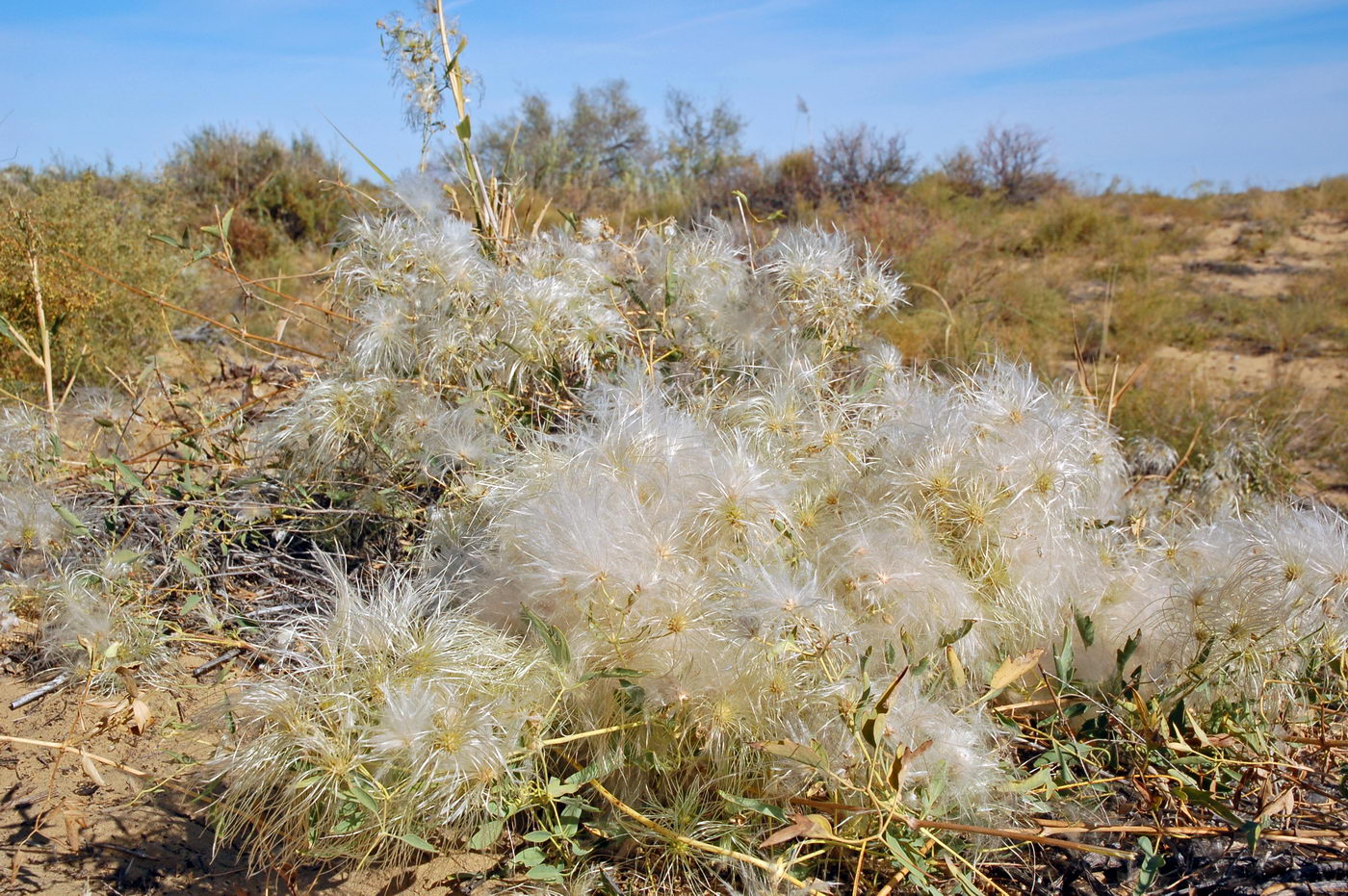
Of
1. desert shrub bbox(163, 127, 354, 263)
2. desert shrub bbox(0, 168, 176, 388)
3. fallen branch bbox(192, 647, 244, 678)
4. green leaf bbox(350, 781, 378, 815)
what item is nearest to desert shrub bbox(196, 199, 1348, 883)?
green leaf bbox(350, 781, 378, 815)

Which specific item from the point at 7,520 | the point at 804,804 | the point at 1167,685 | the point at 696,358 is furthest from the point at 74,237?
the point at 1167,685

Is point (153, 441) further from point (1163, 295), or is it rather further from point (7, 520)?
point (1163, 295)

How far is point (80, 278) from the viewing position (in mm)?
5352

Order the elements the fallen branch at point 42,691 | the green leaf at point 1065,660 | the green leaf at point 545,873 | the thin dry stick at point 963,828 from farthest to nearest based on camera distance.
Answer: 1. the fallen branch at point 42,691
2. the green leaf at point 1065,660
3. the green leaf at point 545,873
4. the thin dry stick at point 963,828

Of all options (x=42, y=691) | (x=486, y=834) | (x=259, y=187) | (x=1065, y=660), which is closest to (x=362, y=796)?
(x=486, y=834)

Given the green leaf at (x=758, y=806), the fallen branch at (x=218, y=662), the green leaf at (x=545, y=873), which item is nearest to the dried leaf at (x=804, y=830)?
the green leaf at (x=758, y=806)

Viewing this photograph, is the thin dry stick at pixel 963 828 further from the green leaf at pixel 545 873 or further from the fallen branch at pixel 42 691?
the fallen branch at pixel 42 691

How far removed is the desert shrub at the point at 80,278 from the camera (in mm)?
4867

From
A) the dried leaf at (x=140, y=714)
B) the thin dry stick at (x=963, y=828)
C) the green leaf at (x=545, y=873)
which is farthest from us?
the dried leaf at (x=140, y=714)

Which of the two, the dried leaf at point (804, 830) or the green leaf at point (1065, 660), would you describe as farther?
the green leaf at point (1065, 660)

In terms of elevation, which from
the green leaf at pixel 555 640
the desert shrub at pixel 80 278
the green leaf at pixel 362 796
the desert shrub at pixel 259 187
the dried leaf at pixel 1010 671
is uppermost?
the desert shrub at pixel 259 187

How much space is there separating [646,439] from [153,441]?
3112 mm

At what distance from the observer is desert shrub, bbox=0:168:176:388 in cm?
487

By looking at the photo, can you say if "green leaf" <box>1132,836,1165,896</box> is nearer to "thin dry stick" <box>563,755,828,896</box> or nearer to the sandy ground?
"thin dry stick" <box>563,755,828,896</box>
